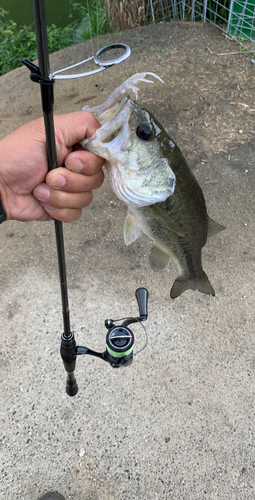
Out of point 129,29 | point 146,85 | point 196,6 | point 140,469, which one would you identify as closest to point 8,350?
point 140,469

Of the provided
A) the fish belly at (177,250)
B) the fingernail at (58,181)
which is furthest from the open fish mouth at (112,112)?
the fish belly at (177,250)

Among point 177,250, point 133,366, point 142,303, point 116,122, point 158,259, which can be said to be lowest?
Result: point 133,366

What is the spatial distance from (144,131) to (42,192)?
529 mm

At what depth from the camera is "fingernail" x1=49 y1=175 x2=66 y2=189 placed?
136cm

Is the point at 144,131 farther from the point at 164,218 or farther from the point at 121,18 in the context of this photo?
the point at 121,18

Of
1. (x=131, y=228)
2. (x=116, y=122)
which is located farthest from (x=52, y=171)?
(x=131, y=228)

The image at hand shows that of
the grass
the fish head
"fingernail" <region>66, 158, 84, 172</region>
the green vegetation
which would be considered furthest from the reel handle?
the green vegetation

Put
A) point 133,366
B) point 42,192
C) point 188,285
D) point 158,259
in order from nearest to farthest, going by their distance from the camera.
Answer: point 42,192
point 158,259
point 188,285
point 133,366

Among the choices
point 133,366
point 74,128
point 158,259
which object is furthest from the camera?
point 133,366

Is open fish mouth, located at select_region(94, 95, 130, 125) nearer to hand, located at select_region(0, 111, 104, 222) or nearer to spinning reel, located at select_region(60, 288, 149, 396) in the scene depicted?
hand, located at select_region(0, 111, 104, 222)

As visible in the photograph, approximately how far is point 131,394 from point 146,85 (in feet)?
11.3

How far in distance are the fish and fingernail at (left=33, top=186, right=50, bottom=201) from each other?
0.29m

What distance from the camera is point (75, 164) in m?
1.36

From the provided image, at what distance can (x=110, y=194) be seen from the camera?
132 inches
